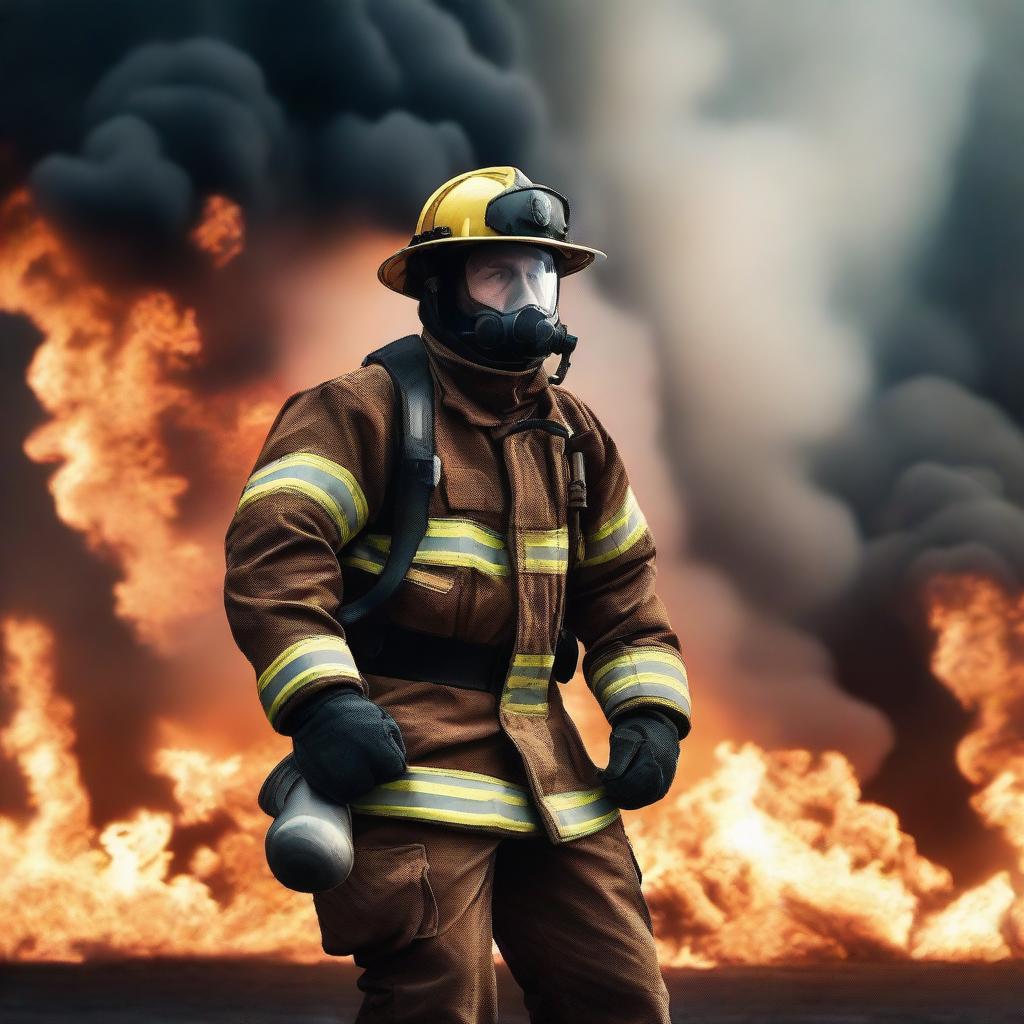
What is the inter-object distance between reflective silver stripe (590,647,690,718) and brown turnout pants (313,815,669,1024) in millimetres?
319

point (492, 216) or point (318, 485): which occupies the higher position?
point (492, 216)

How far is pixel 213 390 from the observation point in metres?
8.03

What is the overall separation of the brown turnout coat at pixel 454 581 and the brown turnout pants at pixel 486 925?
0.09m

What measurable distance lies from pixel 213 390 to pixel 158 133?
1.29m

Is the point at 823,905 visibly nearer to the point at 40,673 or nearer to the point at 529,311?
the point at 40,673

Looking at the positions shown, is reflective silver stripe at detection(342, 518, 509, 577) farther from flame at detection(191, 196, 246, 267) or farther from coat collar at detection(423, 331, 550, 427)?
flame at detection(191, 196, 246, 267)

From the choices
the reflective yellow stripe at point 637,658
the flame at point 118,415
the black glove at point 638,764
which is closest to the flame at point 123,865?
the flame at point 118,415

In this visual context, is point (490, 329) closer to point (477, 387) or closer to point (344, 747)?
point (477, 387)

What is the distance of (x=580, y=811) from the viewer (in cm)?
376

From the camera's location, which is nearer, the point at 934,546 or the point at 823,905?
the point at 823,905

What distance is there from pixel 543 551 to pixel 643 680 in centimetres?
46

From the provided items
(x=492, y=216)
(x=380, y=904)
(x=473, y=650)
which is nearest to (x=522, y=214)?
(x=492, y=216)

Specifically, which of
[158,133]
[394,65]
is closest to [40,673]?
[158,133]

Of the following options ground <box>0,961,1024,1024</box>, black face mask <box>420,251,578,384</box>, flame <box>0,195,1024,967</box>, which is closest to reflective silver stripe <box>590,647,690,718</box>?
black face mask <box>420,251,578,384</box>
